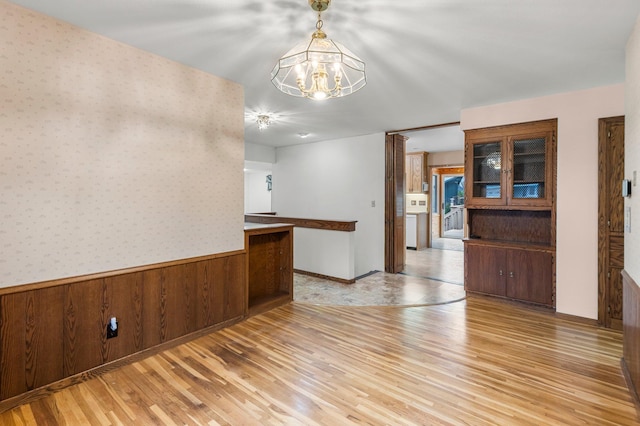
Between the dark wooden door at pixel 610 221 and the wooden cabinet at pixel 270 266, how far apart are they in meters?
3.31

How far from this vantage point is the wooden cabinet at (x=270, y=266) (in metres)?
3.88

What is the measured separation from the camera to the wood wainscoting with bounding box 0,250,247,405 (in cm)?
204

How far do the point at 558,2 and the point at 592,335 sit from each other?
2.88 m

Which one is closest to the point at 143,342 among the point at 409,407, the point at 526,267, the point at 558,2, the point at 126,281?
the point at 126,281

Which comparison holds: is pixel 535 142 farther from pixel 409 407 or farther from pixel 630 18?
pixel 409 407

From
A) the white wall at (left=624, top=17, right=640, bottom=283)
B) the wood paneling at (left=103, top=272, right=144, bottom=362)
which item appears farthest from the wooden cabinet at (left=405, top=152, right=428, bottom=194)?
the wood paneling at (left=103, top=272, right=144, bottom=362)

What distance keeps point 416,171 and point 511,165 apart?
4708 mm

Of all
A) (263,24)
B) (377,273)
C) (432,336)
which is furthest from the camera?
(377,273)

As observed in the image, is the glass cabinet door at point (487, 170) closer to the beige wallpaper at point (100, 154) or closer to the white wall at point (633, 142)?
the white wall at point (633, 142)

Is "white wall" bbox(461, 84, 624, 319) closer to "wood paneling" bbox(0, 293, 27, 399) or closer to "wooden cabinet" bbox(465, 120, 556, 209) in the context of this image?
"wooden cabinet" bbox(465, 120, 556, 209)

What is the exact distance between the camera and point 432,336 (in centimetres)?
302

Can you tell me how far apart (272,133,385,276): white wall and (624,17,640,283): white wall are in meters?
3.37

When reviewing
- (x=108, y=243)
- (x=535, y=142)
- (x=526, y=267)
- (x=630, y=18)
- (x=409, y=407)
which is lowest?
(x=409, y=407)

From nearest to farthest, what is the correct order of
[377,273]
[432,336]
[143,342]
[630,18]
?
[630,18] < [143,342] < [432,336] < [377,273]
